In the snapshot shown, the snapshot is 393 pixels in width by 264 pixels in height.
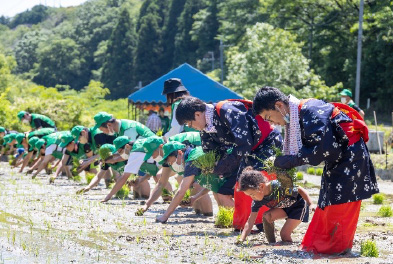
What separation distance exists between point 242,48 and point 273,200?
4337 centimetres

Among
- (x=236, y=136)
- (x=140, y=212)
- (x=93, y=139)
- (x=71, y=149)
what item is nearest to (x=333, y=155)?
(x=236, y=136)

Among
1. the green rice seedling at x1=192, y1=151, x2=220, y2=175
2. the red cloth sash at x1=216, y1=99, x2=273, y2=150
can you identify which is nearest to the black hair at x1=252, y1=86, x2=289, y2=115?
the red cloth sash at x1=216, y1=99, x2=273, y2=150

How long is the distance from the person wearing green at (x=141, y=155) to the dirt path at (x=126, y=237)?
0.49 m

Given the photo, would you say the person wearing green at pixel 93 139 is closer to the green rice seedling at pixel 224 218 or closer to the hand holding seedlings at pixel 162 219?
the hand holding seedlings at pixel 162 219

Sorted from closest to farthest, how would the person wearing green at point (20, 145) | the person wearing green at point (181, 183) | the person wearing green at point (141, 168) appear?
the person wearing green at point (181, 183)
the person wearing green at point (141, 168)
the person wearing green at point (20, 145)

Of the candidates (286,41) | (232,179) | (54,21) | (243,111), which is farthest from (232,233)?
(54,21)

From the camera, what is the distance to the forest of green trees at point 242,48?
34156mm

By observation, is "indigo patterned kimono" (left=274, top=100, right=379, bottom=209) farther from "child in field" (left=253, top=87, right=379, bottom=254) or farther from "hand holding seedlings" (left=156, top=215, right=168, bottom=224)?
"hand holding seedlings" (left=156, top=215, right=168, bottom=224)

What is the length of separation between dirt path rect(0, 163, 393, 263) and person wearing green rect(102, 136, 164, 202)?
494 mm

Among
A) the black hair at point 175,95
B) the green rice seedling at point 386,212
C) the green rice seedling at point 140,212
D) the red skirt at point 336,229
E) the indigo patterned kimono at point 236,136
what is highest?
the black hair at point 175,95

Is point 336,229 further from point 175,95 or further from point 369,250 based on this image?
point 175,95

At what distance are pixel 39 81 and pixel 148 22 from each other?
2406 centimetres

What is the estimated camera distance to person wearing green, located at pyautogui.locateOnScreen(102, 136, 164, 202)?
11406 mm

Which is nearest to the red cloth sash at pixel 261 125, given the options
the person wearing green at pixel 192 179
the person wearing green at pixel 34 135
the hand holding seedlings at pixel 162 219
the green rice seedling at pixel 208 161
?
the green rice seedling at pixel 208 161
